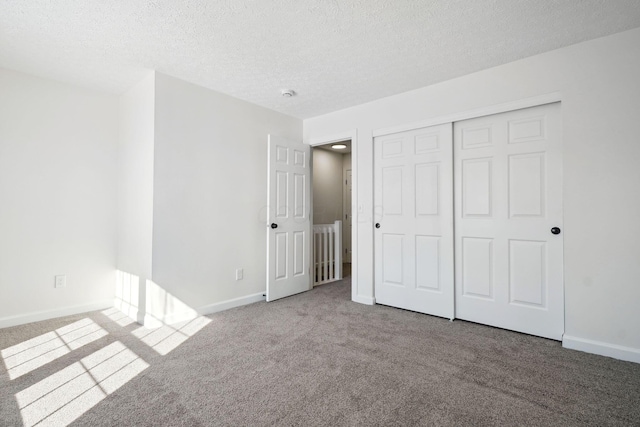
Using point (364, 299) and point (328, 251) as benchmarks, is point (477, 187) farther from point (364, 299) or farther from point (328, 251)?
point (328, 251)

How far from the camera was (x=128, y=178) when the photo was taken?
3406mm

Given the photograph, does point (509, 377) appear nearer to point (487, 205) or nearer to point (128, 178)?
point (487, 205)

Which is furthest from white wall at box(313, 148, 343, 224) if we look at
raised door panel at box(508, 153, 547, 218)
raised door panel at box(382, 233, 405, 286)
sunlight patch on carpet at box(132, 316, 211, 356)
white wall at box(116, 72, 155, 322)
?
raised door panel at box(508, 153, 547, 218)

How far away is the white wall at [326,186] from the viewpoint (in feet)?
19.9

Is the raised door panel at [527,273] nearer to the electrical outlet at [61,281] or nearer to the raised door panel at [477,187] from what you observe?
the raised door panel at [477,187]

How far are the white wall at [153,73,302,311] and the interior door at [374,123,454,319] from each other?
4.87ft

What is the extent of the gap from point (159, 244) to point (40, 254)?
1.30 meters

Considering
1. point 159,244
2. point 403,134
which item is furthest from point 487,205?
point 159,244

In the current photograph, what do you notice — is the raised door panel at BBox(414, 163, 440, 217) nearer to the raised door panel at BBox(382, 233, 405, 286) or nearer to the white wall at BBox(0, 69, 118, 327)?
the raised door panel at BBox(382, 233, 405, 286)

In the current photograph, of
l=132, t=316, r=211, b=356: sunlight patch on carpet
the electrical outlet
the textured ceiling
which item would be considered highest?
the textured ceiling

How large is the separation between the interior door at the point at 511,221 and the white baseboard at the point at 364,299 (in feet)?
3.04

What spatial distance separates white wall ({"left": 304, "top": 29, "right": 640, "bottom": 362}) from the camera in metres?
2.24

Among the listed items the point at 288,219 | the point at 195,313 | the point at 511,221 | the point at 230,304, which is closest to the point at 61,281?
the point at 195,313

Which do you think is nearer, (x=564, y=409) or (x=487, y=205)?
(x=564, y=409)
